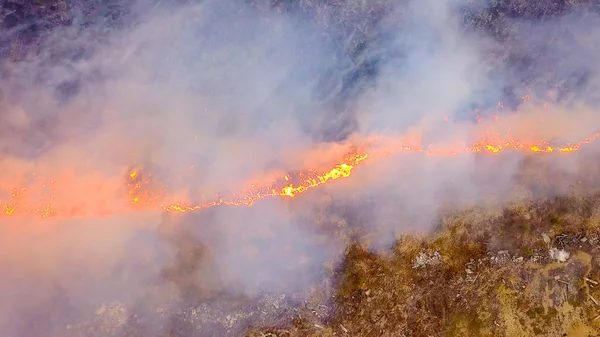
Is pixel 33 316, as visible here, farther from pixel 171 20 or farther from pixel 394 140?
pixel 394 140

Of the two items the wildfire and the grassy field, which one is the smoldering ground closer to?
the wildfire

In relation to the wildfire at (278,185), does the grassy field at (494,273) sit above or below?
below

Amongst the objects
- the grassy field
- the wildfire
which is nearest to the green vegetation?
the grassy field

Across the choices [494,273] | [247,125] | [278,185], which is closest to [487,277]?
[494,273]

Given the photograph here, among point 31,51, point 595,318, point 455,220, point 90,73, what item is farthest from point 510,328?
point 31,51

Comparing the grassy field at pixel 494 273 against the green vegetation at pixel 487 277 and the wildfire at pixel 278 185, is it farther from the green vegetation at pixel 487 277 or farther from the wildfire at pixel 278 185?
the wildfire at pixel 278 185

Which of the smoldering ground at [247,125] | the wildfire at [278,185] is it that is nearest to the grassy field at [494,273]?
the smoldering ground at [247,125]
